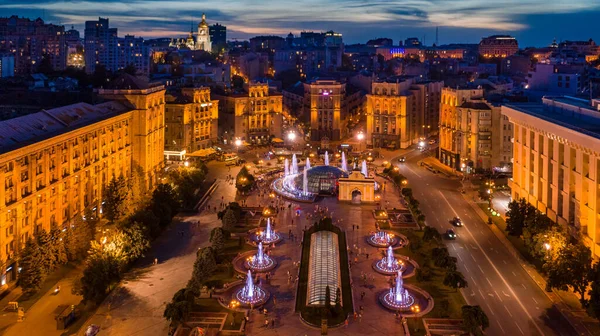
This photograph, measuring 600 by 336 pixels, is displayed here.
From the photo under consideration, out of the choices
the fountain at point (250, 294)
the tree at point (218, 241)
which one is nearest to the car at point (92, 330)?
the fountain at point (250, 294)

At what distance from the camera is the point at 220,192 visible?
9694cm

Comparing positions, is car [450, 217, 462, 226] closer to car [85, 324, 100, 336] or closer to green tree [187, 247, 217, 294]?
green tree [187, 247, 217, 294]

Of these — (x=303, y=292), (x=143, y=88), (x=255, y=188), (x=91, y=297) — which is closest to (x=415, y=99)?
(x=255, y=188)

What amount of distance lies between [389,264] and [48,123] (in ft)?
144

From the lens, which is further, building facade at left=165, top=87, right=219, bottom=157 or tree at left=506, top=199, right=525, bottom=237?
building facade at left=165, top=87, right=219, bottom=157

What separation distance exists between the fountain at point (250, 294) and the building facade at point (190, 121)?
6982 cm

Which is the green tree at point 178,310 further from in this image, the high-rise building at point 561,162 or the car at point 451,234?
the high-rise building at point 561,162

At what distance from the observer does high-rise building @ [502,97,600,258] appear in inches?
2229

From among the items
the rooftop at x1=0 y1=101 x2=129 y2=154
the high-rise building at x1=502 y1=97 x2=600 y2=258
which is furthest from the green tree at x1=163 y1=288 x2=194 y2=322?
the high-rise building at x1=502 y1=97 x2=600 y2=258

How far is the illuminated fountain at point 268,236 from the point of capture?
70637 mm

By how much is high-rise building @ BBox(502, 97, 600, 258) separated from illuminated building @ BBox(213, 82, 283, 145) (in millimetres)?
74551

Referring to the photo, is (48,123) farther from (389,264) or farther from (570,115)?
(570,115)

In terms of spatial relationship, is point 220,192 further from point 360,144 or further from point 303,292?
point 360,144

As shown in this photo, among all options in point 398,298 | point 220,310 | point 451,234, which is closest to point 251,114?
point 451,234
